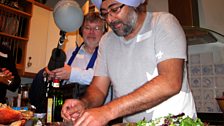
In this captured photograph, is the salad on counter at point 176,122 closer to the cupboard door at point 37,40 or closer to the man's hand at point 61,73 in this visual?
the man's hand at point 61,73

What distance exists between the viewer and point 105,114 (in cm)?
67

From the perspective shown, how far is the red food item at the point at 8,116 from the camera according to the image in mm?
846

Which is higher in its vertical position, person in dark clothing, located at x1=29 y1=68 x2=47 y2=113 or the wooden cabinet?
the wooden cabinet

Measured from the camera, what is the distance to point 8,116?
855 millimetres

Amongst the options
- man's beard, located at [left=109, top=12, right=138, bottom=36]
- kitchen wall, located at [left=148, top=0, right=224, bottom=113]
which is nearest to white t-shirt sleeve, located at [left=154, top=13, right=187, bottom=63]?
man's beard, located at [left=109, top=12, right=138, bottom=36]

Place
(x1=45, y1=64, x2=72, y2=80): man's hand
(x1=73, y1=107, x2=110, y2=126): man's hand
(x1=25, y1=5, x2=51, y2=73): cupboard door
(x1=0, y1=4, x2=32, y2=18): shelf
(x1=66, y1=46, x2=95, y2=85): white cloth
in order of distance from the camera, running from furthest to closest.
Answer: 1. (x1=25, y1=5, x2=51, y2=73): cupboard door
2. (x1=0, y1=4, x2=32, y2=18): shelf
3. (x1=66, y1=46, x2=95, y2=85): white cloth
4. (x1=45, y1=64, x2=72, y2=80): man's hand
5. (x1=73, y1=107, x2=110, y2=126): man's hand

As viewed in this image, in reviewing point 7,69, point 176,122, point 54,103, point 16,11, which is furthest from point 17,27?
point 176,122

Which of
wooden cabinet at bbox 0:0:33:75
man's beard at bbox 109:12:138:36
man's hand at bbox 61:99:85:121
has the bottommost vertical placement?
man's hand at bbox 61:99:85:121

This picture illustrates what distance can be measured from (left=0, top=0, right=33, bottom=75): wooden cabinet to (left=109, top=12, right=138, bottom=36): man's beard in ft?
6.18

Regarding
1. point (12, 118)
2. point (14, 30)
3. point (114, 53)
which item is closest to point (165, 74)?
point (114, 53)

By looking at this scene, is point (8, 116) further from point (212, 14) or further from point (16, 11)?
point (16, 11)

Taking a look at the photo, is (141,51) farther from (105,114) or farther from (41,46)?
(41,46)

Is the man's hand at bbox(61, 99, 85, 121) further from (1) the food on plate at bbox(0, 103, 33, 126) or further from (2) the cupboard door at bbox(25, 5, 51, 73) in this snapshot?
(2) the cupboard door at bbox(25, 5, 51, 73)

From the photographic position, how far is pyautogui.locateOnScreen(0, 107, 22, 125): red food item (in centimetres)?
85
